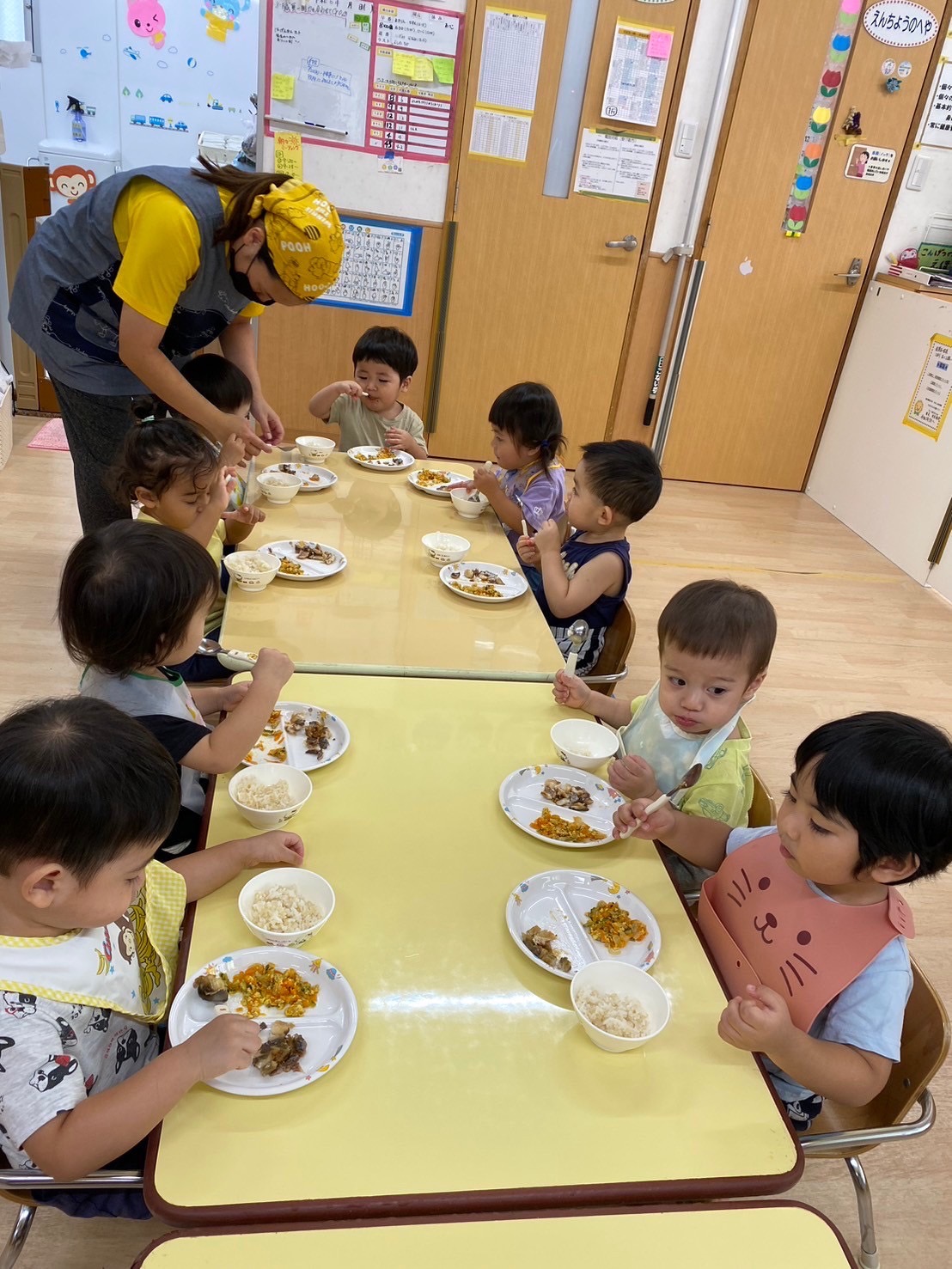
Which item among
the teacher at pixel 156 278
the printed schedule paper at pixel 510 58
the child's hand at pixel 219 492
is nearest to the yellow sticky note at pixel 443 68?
the printed schedule paper at pixel 510 58

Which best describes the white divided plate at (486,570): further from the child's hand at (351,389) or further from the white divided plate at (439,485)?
the child's hand at (351,389)

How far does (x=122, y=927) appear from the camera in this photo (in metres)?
1.06

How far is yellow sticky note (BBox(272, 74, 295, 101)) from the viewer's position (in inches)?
156

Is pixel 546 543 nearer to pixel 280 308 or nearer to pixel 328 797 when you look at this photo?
pixel 328 797

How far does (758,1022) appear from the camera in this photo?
38.5 inches

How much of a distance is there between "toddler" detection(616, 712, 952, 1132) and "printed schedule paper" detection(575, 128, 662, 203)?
3.96 meters

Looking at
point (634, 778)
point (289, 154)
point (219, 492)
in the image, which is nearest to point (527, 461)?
point (219, 492)

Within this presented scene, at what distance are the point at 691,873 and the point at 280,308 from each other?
3674 mm

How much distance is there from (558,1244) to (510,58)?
179 inches

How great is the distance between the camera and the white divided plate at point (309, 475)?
247 cm

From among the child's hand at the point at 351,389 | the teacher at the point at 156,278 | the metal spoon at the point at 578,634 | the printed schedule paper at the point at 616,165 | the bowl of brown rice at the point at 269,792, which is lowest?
the metal spoon at the point at 578,634

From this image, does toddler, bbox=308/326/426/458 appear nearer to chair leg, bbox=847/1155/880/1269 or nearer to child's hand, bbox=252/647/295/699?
child's hand, bbox=252/647/295/699

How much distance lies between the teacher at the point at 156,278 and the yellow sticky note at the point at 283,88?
2373 millimetres

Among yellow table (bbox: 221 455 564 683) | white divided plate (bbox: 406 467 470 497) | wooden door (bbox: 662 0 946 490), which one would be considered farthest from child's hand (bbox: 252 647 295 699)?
wooden door (bbox: 662 0 946 490)
